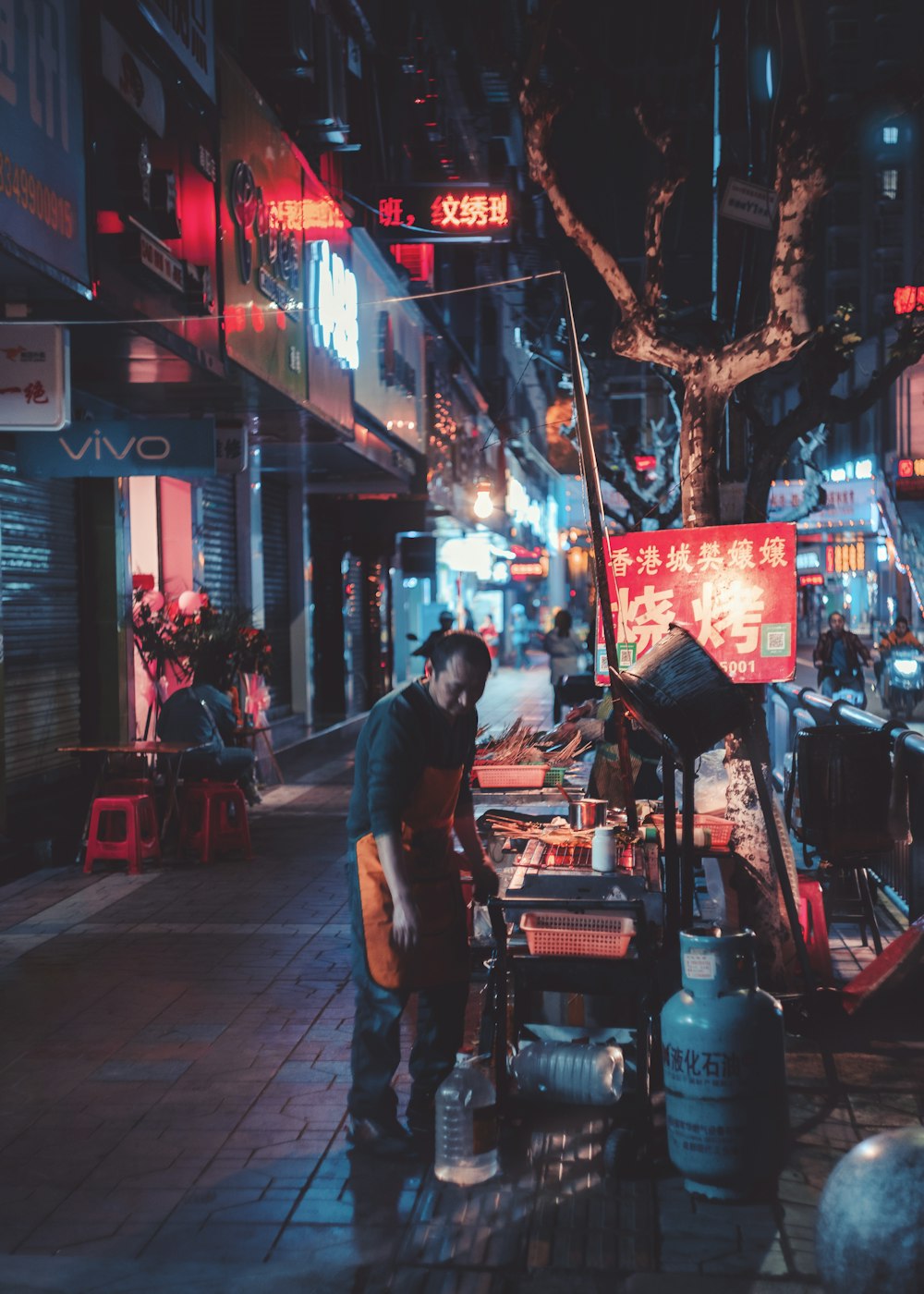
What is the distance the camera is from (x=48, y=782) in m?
11.6

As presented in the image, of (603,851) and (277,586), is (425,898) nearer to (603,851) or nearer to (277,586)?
(603,851)

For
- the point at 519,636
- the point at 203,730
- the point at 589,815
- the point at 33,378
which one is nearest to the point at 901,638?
the point at 203,730

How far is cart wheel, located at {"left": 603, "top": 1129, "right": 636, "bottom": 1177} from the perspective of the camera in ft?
15.6

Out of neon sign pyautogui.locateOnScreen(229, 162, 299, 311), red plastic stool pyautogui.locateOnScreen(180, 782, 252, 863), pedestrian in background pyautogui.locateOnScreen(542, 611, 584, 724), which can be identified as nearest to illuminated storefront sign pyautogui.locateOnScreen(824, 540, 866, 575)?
pedestrian in background pyautogui.locateOnScreen(542, 611, 584, 724)

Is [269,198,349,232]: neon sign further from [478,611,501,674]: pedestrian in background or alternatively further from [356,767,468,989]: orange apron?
[478,611,501,674]: pedestrian in background

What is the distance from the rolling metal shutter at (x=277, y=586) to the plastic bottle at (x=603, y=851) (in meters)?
14.1

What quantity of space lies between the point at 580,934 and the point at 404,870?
93 cm

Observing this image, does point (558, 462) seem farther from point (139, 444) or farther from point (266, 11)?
point (139, 444)

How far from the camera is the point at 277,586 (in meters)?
20.8

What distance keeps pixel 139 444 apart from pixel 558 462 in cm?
5921

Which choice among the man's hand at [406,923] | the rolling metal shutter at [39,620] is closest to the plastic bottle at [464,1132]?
the man's hand at [406,923]

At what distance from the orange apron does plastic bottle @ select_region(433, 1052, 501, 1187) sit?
0.45m

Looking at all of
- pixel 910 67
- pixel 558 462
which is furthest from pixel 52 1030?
pixel 558 462

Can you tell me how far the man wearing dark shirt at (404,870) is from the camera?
15.9 feet
